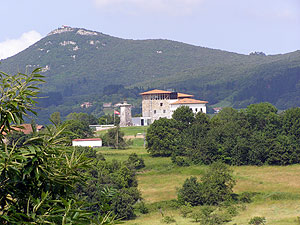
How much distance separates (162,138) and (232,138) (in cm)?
1283

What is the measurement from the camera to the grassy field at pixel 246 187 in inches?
2239

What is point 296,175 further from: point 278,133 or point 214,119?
point 214,119

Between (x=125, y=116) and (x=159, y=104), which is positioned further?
(x=125, y=116)

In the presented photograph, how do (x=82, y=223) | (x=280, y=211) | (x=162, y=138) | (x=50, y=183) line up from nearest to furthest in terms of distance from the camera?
(x=82, y=223) → (x=50, y=183) → (x=280, y=211) → (x=162, y=138)

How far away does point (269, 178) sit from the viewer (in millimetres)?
75250

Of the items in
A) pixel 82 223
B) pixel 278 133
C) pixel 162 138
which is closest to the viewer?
pixel 82 223

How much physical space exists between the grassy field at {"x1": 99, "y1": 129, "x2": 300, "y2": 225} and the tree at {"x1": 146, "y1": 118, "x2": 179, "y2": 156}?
239cm

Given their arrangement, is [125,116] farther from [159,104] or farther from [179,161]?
[179,161]

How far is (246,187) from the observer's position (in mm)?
70375

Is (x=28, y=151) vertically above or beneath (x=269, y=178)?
above

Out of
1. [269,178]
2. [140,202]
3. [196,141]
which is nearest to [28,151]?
[140,202]

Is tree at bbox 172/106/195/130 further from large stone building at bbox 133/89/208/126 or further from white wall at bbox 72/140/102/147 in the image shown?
large stone building at bbox 133/89/208/126

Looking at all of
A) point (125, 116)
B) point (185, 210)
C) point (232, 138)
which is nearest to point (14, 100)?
point (185, 210)

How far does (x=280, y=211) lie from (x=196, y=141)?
38.1m
